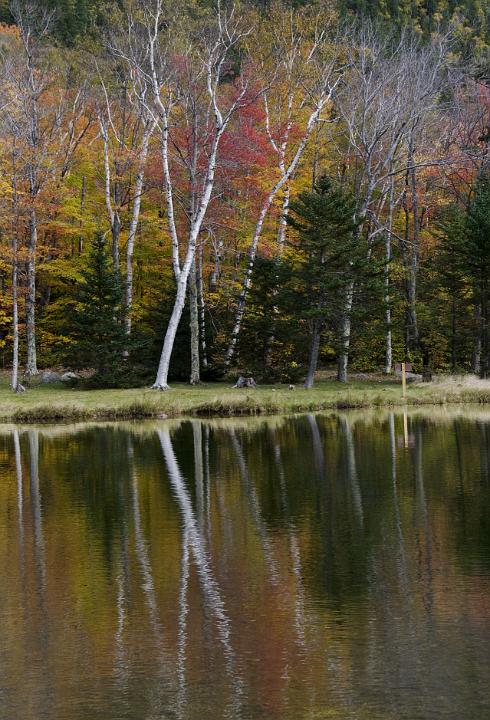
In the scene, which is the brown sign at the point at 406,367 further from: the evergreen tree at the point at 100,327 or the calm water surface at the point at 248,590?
the calm water surface at the point at 248,590

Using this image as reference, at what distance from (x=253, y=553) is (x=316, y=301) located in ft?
90.5

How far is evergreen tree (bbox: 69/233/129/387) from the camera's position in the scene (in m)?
38.8

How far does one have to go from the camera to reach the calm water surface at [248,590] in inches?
280

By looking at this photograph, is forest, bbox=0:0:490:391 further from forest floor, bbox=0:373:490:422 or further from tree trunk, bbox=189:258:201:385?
forest floor, bbox=0:373:490:422

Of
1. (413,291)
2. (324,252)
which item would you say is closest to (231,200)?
(324,252)

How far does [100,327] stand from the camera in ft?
128

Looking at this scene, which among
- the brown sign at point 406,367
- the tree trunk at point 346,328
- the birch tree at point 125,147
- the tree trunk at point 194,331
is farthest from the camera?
the brown sign at point 406,367

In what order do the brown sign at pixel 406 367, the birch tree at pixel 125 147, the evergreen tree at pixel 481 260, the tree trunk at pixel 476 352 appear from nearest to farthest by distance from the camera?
the evergreen tree at pixel 481 260
the birch tree at pixel 125 147
the tree trunk at pixel 476 352
the brown sign at pixel 406 367

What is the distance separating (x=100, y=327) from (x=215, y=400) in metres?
9.60

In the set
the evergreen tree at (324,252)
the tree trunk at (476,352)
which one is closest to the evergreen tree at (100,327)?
the evergreen tree at (324,252)

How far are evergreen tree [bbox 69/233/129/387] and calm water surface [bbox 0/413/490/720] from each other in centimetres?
1874

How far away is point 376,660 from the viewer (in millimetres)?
7715

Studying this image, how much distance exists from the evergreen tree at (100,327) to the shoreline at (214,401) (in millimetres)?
1706

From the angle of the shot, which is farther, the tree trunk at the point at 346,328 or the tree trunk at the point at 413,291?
the tree trunk at the point at 413,291
